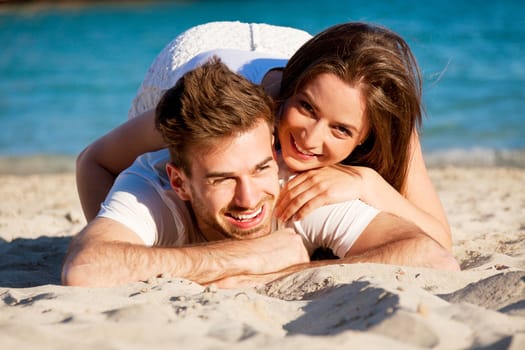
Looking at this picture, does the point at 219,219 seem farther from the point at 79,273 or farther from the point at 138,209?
the point at 79,273

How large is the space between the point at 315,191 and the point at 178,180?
68cm

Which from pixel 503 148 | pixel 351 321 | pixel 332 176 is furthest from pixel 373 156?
pixel 503 148

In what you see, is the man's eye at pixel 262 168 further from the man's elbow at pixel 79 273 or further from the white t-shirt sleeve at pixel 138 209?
the man's elbow at pixel 79 273

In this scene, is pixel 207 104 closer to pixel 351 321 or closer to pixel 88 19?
pixel 351 321

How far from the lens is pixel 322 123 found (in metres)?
3.69

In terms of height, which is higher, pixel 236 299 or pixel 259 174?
pixel 259 174

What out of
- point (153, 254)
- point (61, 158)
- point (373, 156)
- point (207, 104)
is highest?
point (207, 104)

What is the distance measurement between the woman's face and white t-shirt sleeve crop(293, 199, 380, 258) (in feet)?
Answer: 0.95

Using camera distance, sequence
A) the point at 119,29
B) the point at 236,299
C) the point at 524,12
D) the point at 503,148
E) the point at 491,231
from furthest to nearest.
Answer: the point at 119,29, the point at 524,12, the point at 503,148, the point at 491,231, the point at 236,299

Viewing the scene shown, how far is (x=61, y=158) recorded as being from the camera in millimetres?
9211

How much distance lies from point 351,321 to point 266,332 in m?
0.31

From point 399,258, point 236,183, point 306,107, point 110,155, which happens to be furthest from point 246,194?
point 110,155

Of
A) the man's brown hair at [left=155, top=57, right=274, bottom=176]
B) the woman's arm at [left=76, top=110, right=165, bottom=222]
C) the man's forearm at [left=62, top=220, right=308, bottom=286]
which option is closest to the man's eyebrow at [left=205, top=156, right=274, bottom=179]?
the man's brown hair at [left=155, top=57, right=274, bottom=176]

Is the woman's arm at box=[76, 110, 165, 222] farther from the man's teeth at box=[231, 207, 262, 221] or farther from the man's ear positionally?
the man's teeth at box=[231, 207, 262, 221]
